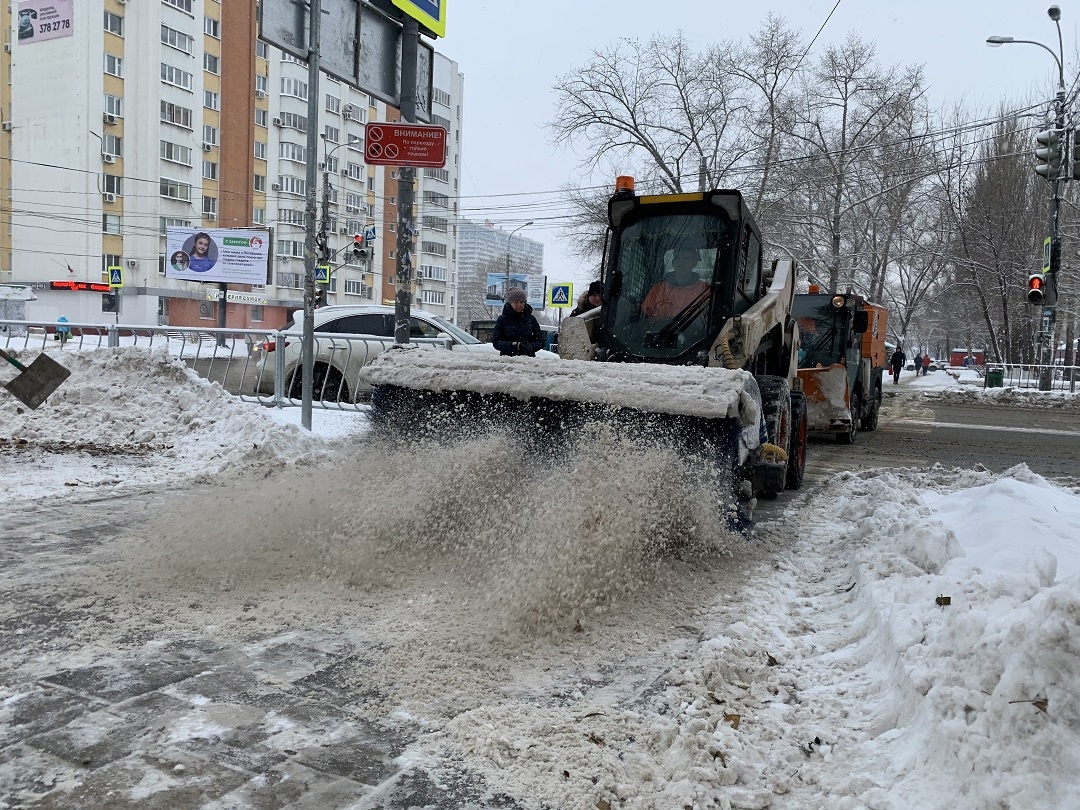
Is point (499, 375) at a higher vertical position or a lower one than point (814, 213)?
lower

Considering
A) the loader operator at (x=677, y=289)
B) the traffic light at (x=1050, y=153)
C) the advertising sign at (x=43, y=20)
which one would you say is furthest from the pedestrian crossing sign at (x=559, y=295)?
the advertising sign at (x=43, y=20)

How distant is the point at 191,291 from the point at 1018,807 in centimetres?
5156

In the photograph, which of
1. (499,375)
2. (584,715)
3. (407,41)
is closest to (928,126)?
(407,41)

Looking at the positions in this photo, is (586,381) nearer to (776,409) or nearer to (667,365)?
(667,365)

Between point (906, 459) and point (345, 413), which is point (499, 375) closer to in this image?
point (345, 413)

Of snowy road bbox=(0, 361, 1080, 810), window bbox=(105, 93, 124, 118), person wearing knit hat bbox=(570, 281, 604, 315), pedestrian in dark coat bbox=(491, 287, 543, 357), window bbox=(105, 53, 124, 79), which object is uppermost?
window bbox=(105, 53, 124, 79)

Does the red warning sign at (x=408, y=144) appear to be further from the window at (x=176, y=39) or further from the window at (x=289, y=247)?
the window at (x=289, y=247)

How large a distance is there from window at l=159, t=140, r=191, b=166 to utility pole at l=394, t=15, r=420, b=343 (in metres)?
42.9

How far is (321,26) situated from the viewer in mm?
8328

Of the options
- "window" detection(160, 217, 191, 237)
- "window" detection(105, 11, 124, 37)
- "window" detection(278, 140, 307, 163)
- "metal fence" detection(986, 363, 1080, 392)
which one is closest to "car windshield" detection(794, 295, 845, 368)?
"metal fence" detection(986, 363, 1080, 392)

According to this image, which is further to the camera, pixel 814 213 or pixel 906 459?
pixel 814 213

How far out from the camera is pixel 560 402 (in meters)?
5.36

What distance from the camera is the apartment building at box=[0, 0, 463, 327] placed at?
44344 millimetres

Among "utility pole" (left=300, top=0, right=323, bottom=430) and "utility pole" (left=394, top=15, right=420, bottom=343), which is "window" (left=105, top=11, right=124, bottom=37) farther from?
"utility pole" (left=300, top=0, right=323, bottom=430)
